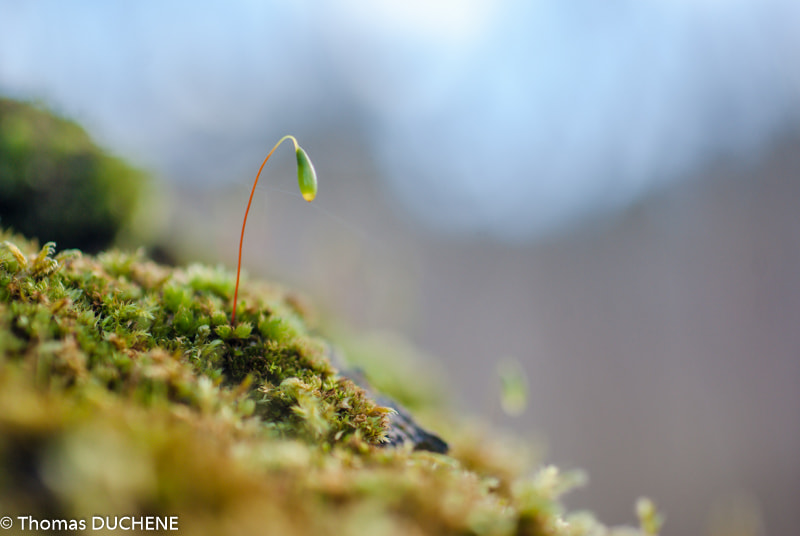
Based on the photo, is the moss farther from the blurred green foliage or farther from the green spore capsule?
the blurred green foliage

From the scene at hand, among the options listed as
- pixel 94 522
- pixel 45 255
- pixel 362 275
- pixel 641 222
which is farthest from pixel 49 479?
pixel 641 222

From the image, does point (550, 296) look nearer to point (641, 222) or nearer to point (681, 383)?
point (641, 222)

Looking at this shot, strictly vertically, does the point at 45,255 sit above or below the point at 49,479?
above

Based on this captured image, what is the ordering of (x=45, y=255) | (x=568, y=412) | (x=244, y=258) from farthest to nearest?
(x=568, y=412) < (x=244, y=258) < (x=45, y=255)

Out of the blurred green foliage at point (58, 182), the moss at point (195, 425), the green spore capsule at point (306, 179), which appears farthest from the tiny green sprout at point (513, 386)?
the blurred green foliage at point (58, 182)

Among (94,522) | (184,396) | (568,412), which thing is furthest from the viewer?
(568,412)

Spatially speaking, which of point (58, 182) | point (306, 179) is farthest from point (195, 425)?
point (58, 182)

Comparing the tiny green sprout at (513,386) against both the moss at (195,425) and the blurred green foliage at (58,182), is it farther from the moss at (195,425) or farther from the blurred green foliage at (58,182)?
the blurred green foliage at (58,182)
